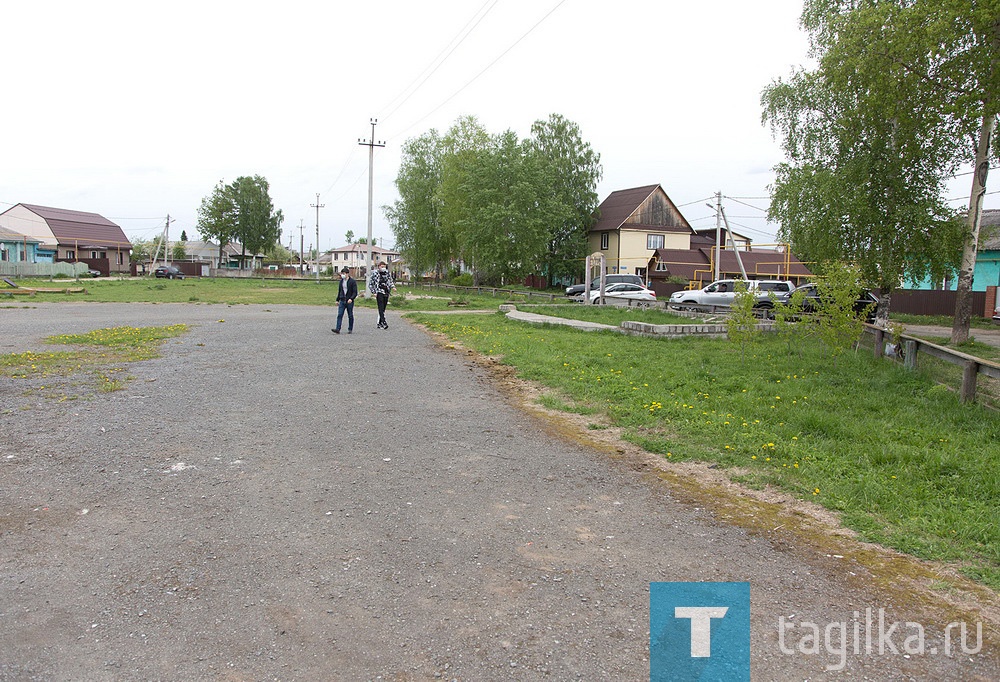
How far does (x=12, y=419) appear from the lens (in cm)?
678

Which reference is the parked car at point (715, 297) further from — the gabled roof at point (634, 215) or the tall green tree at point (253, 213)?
the tall green tree at point (253, 213)

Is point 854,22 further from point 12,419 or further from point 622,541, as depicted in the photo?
point 12,419

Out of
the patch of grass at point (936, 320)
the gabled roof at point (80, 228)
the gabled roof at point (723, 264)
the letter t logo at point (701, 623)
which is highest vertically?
the gabled roof at point (80, 228)

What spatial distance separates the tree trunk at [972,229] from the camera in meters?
16.0

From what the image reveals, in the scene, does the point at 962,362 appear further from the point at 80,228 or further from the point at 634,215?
the point at 80,228

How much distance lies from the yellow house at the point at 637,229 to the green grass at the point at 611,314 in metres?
27.3

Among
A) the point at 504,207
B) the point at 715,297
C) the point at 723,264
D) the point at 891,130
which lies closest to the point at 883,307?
the point at 891,130

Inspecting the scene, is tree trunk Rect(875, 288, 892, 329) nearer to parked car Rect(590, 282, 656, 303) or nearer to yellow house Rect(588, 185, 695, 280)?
parked car Rect(590, 282, 656, 303)

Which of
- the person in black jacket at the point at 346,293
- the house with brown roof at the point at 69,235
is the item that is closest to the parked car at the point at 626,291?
the person in black jacket at the point at 346,293

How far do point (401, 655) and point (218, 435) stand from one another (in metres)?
4.24

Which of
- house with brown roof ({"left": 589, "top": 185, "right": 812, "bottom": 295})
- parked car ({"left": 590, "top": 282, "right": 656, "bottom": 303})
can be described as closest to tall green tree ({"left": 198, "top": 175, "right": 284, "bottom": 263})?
house with brown roof ({"left": 589, "top": 185, "right": 812, "bottom": 295})

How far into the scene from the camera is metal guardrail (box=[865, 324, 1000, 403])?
7370mm

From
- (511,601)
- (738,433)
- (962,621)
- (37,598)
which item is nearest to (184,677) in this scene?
(37,598)

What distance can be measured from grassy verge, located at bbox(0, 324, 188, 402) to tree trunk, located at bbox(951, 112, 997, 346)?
18.6 meters
